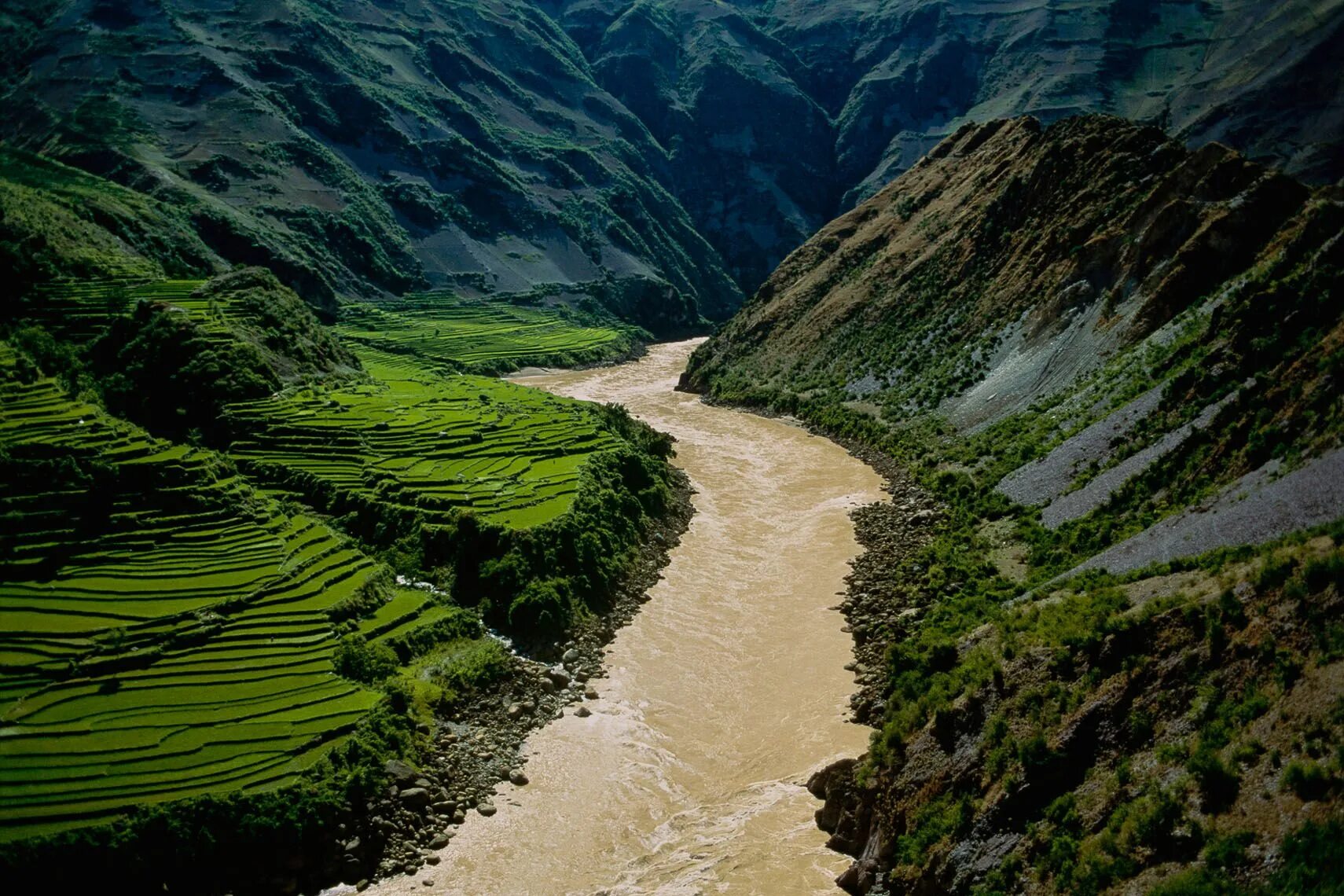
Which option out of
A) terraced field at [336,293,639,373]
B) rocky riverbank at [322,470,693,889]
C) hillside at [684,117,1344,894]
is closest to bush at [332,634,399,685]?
rocky riverbank at [322,470,693,889]

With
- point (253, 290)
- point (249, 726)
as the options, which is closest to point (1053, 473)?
point (249, 726)

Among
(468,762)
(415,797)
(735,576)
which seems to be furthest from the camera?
(735,576)

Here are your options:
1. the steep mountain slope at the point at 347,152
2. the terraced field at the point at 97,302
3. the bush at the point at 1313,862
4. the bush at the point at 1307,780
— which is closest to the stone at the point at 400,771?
the bush at the point at 1313,862

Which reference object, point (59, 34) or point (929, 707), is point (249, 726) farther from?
point (59, 34)

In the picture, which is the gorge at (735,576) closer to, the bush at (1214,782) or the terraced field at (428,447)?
the bush at (1214,782)

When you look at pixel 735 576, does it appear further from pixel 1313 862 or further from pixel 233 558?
pixel 1313 862

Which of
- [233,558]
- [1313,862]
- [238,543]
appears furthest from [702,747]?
[238,543]

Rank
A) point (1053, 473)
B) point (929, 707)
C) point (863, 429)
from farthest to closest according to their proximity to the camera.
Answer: point (863, 429)
point (1053, 473)
point (929, 707)
